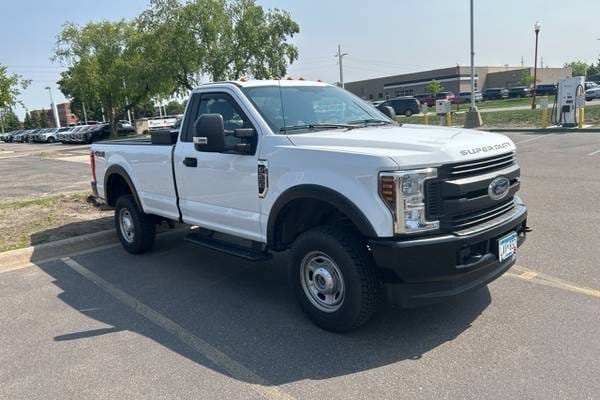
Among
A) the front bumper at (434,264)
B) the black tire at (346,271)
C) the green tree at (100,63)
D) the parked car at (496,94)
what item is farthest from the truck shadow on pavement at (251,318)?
the parked car at (496,94)

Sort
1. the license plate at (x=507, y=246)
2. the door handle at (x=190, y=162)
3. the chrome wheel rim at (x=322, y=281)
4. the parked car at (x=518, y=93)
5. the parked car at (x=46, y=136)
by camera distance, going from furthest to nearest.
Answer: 1. the parked car at (x=518, y=93)
2. the parked car at (x=46, y=136)
3. the door handle at (x=190, y=162)
4. the chrome wheel rim at (x=322, y=281)
5. the license plate at (x=507, y=246)

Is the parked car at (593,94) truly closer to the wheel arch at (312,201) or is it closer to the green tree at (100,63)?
the green tree at (100,63)

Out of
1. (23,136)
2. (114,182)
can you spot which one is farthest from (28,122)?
(114,182)

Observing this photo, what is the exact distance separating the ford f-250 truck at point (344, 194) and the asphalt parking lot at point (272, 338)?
1.37 feet

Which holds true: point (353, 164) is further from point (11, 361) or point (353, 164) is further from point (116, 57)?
point (116, 57)

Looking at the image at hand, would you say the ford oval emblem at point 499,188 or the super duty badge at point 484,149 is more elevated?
the super duty badge at point 484,149

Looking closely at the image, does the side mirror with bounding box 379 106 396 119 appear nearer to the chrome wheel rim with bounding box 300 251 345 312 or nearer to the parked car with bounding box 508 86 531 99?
the chrome wheel rim with bounding box 300 251 345 312

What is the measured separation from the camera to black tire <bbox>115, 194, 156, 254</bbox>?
625 centimetres

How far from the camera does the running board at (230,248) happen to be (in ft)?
14.9

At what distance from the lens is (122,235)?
6652mm

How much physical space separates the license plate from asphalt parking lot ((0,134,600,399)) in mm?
547

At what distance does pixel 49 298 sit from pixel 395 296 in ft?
11.9

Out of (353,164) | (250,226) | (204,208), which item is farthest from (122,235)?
(353,164)

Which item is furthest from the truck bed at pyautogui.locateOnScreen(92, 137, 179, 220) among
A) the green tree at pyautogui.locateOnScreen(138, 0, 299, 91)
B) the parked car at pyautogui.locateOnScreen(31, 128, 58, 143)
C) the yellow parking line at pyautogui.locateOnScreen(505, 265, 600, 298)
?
the parked car at pyautogui.locateOnScreen(31, 128, 58, 143)
